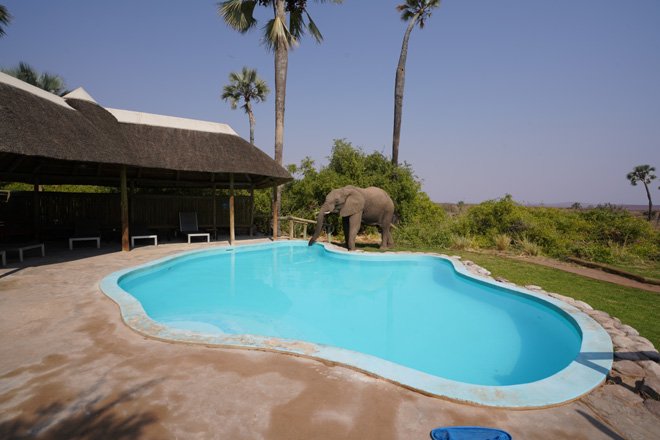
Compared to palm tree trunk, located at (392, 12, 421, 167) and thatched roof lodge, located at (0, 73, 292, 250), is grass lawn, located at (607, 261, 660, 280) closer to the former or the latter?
palm tree trunk, located at (392, 12, 421, 167)

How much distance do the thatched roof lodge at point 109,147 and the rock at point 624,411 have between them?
8390mm

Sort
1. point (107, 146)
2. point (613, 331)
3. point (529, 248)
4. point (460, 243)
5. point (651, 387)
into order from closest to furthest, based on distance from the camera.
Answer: point (651, 387) → point (613, 331) → point (107, 146) → point (529, 248) → point (460, 243)

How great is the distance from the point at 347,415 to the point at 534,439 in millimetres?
1100

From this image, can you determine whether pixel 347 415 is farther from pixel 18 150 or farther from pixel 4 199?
pixel 4 199

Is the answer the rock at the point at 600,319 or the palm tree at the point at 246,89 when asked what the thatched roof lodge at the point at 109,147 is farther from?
the palm tree at the point at 246,89

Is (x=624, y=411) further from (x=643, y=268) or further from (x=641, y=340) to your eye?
(x=643, y=268)

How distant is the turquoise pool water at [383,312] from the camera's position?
12.7ft

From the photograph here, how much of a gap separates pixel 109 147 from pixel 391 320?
753cm

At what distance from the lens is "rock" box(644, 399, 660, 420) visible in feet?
7.20

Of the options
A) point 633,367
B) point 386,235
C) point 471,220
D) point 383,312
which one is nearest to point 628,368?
point 633,367

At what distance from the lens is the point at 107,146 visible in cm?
757

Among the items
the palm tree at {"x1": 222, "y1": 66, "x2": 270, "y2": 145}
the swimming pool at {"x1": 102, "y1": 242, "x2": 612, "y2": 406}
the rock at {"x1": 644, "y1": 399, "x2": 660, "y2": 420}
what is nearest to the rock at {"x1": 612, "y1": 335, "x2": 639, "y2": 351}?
the swimming pool at {"x1": 102, "y1": 242, "x2": 612, "y2": 406}

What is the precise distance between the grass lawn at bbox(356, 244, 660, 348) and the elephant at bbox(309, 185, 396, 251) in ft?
10.5

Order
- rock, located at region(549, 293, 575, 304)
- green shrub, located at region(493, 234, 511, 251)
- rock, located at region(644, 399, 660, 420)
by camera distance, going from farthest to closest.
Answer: green shrub, located at region(493, 234, 511, 251) < rock, located at region(549, 293, 575, 304) < rock, located at region(644, 399, 660, 420)
